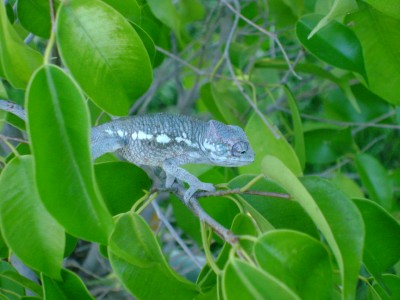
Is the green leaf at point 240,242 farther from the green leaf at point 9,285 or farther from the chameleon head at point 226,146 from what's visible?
the green leaf at point 9,285

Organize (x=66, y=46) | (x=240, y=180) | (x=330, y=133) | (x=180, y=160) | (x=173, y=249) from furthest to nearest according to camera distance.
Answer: (x=173, y=249), (x=330, y=133), (x=180, y=160), (x=240, y=180), (x=66, y=46)

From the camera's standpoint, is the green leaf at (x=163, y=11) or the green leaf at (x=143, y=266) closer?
the green leaf at (x=143, y=266)

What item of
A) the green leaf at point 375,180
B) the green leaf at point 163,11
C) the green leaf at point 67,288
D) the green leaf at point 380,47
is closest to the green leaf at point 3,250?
the green leaf at point 67,288

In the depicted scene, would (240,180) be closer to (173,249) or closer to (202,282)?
(202,282)

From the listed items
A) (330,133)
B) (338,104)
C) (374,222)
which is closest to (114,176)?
(374,222)

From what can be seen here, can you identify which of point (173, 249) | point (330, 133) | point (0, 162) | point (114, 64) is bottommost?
point (173, 249)

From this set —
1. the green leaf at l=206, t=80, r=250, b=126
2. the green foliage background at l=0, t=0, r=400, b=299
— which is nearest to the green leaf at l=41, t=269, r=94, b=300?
the green foliage background at l=0, t=0, r=400, b=299
